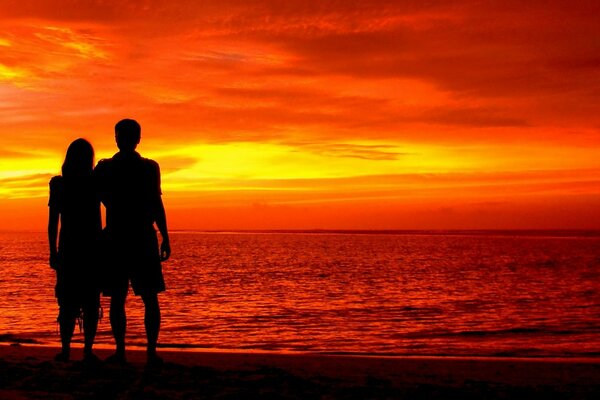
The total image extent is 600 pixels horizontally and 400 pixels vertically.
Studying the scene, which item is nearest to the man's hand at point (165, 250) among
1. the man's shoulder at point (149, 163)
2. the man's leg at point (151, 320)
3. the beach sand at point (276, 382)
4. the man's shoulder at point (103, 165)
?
the man's leg at point (151, 320)

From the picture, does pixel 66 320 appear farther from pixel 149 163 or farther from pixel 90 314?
pixel 149 163

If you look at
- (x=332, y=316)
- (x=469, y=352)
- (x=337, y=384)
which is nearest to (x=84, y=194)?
(x=337, y=384)

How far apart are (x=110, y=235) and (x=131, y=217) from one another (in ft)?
0.89

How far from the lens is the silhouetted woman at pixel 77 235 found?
22.5 feet

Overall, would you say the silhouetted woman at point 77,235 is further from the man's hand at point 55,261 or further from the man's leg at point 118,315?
the man's leg at point 118,315

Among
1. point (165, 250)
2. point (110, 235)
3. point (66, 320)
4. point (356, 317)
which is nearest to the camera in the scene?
point (165, 250)

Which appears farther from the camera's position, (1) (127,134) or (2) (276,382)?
(1) (127,134)

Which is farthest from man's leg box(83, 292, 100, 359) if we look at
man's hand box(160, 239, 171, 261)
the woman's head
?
the woman's head

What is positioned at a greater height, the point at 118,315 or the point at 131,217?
the point at 131,217

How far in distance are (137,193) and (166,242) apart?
55 cm

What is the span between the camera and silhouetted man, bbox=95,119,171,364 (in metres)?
6.56

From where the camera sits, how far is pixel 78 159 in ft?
22.4

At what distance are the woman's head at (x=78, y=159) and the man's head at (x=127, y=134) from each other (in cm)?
47

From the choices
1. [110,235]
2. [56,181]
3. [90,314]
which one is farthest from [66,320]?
[56,181]
